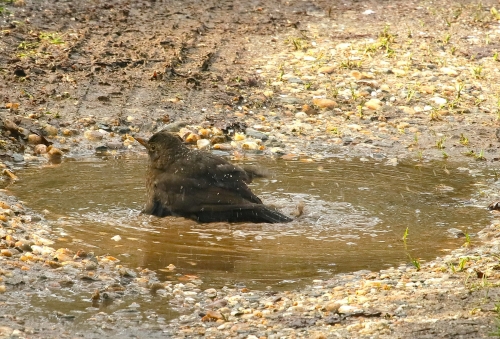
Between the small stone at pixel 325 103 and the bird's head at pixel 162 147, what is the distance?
3600 mm

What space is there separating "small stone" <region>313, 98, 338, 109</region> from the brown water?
1.59 meters

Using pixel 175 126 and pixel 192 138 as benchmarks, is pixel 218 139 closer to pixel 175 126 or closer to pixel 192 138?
pixel 192 138

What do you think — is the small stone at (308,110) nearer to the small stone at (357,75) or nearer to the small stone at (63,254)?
the small stone at (357,75)

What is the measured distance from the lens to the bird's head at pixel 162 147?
8.98m

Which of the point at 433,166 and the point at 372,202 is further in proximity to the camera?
the point at 433,166

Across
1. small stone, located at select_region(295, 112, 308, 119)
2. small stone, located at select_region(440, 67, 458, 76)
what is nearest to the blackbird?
small stone, located at select_region(295, 112, 308, 119)

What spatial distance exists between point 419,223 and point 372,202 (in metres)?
0.78

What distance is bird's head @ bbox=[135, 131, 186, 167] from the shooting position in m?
8.98

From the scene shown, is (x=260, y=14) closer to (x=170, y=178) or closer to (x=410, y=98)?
(x=410, y=98)

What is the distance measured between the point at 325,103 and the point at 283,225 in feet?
13.0

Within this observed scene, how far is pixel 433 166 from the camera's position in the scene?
10.8 metres

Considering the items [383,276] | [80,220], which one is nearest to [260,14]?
[80,220]

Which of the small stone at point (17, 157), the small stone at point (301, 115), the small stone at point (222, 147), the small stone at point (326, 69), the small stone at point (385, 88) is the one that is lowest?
the small stone at point (17, 157)

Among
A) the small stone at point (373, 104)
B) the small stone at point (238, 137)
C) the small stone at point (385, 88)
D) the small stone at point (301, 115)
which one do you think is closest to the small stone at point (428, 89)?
the small stone at point (385, 88)
